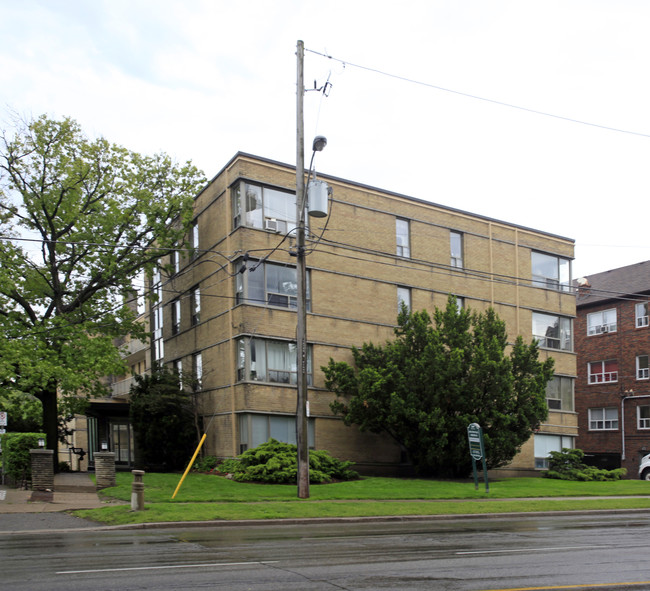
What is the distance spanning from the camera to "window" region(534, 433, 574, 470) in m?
35.0

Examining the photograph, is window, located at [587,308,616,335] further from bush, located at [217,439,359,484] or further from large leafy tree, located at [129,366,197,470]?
large leafy tree, located at [129,366,197,470]

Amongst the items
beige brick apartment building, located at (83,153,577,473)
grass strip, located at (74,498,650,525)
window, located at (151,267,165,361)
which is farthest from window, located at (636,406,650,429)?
window, located at (151,267,165,361)

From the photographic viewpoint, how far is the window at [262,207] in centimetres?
2795

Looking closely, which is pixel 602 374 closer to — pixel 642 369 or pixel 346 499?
pixel 642 369

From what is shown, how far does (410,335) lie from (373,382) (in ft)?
8.45

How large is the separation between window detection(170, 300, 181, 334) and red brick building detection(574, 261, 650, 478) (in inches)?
1002

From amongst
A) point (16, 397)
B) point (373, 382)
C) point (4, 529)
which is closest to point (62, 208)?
point (16, 397)

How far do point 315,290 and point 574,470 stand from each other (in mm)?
13430

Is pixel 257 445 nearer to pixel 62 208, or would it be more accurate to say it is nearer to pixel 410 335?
pixel 410 335

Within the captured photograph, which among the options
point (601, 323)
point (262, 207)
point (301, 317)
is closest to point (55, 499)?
point (301, 317)

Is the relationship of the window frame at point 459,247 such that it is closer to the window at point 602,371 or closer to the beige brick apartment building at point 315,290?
the beige brick apartment building at point 315,290

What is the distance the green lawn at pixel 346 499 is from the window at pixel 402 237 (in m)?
10.5

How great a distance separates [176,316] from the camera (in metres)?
33.8

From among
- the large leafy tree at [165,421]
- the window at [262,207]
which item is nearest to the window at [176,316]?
the large leafy tree at [165,421]
